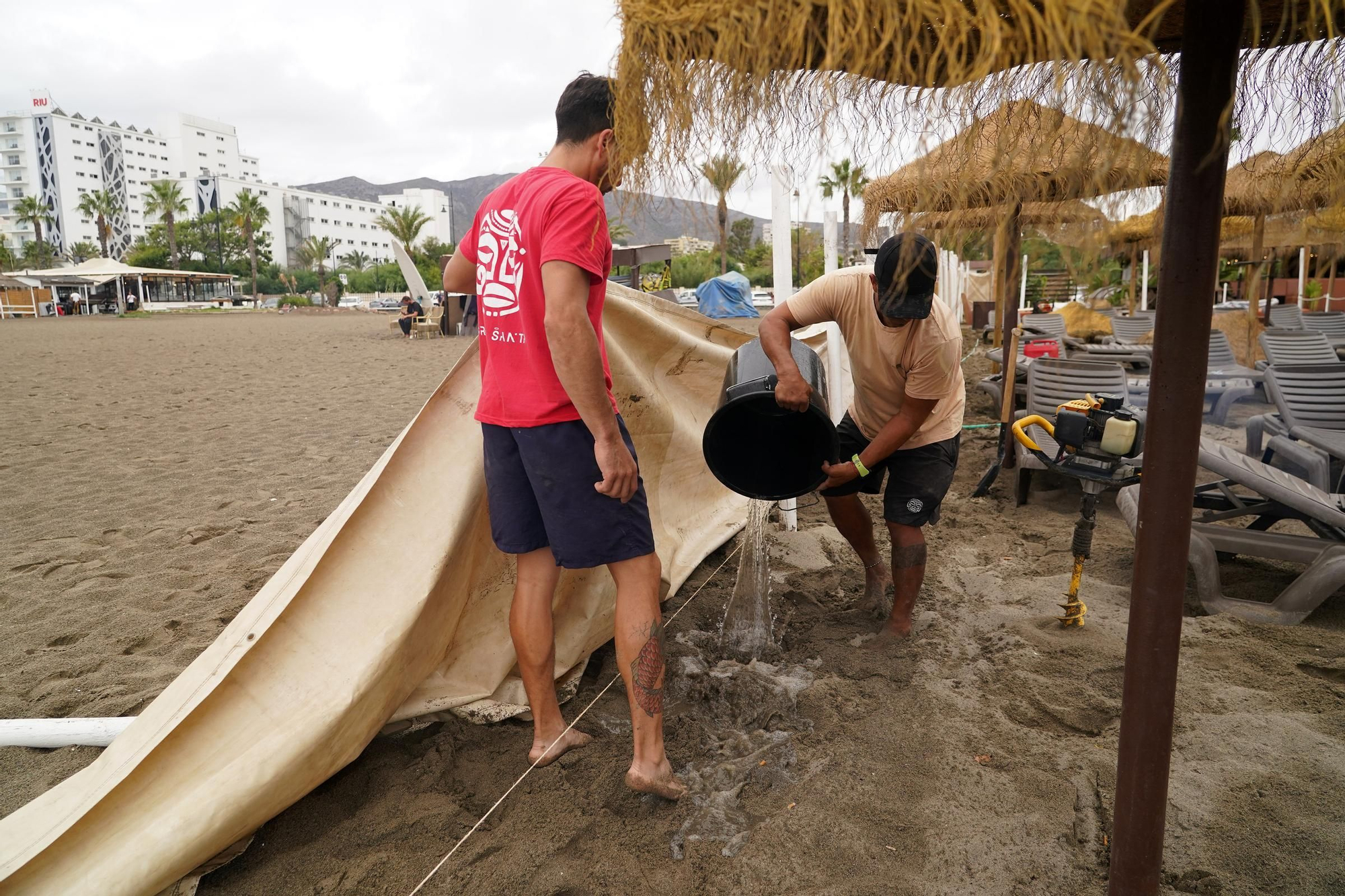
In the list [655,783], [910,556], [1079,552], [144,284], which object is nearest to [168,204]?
[144,284]

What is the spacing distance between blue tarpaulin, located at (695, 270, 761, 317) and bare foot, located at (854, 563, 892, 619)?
2090 cm

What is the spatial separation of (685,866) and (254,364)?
1347 centimetres

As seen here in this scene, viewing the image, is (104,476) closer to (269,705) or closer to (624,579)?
(269,705)

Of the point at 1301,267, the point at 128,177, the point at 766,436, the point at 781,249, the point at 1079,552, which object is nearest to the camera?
the point at 766,436

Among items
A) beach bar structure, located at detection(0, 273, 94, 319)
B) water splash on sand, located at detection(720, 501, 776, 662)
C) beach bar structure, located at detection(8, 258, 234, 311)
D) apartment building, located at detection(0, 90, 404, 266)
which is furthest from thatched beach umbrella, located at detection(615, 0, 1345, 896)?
apartment building, located at detection(0, 90, 404, 266)

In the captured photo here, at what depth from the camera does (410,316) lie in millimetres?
20203

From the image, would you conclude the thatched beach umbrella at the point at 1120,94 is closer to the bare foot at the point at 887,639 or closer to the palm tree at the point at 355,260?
the bare foot at the point at 887,639

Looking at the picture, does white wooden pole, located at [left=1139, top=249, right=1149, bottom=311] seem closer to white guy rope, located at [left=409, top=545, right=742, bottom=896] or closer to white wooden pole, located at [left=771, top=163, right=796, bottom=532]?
white wooden pole, located at [left=771, top=163, right=796, bottom=532]

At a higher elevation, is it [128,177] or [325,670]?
[128,177]

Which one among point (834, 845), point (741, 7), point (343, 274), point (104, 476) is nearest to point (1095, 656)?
point (834, 845)

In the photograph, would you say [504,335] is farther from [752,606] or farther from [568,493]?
[752,606]

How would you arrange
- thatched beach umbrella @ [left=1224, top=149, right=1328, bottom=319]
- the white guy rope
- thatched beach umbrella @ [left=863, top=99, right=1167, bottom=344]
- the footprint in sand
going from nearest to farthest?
thatched beach umbrella @ [left=863, top=99, right=1167, bottom=344]
thatched beach umbrella @ [left=1224, top=149, right=1328, bottom=319]
the white guy rope
the footprint in sand

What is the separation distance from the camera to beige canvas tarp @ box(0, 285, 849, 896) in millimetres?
1653

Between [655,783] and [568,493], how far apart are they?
82 centimetres
